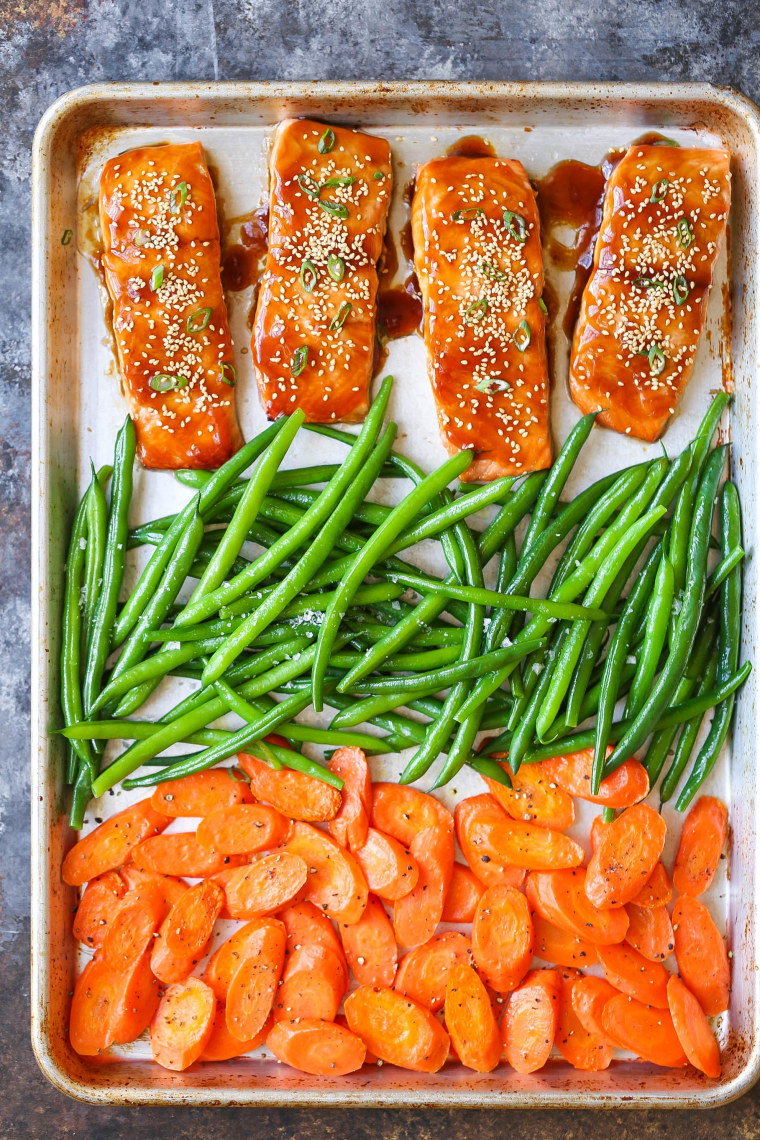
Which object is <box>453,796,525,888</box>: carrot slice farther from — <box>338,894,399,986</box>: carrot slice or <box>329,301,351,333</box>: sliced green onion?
<box>329,301,351,333</box>: sliced green onion

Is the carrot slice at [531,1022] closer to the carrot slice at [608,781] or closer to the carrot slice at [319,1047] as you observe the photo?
the carrot slice at [319,1047]

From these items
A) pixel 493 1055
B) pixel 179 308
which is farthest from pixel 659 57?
pixel 493 1055

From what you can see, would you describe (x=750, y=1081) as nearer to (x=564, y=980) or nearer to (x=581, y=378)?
(x=564, y=980)

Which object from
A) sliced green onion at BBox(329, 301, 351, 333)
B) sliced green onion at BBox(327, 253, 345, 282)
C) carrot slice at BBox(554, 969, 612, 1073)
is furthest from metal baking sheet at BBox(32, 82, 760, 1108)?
sliced green onion at BBox(327, 253, 345, 282)

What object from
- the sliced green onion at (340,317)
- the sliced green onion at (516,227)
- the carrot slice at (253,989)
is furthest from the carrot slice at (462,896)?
the sliced green onion at (516,227)

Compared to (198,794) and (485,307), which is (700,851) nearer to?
(198,794)

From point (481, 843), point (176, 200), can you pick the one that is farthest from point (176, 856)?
point (176, 200)

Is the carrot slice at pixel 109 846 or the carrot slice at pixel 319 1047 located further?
the carrot slice at pixel 109 846
